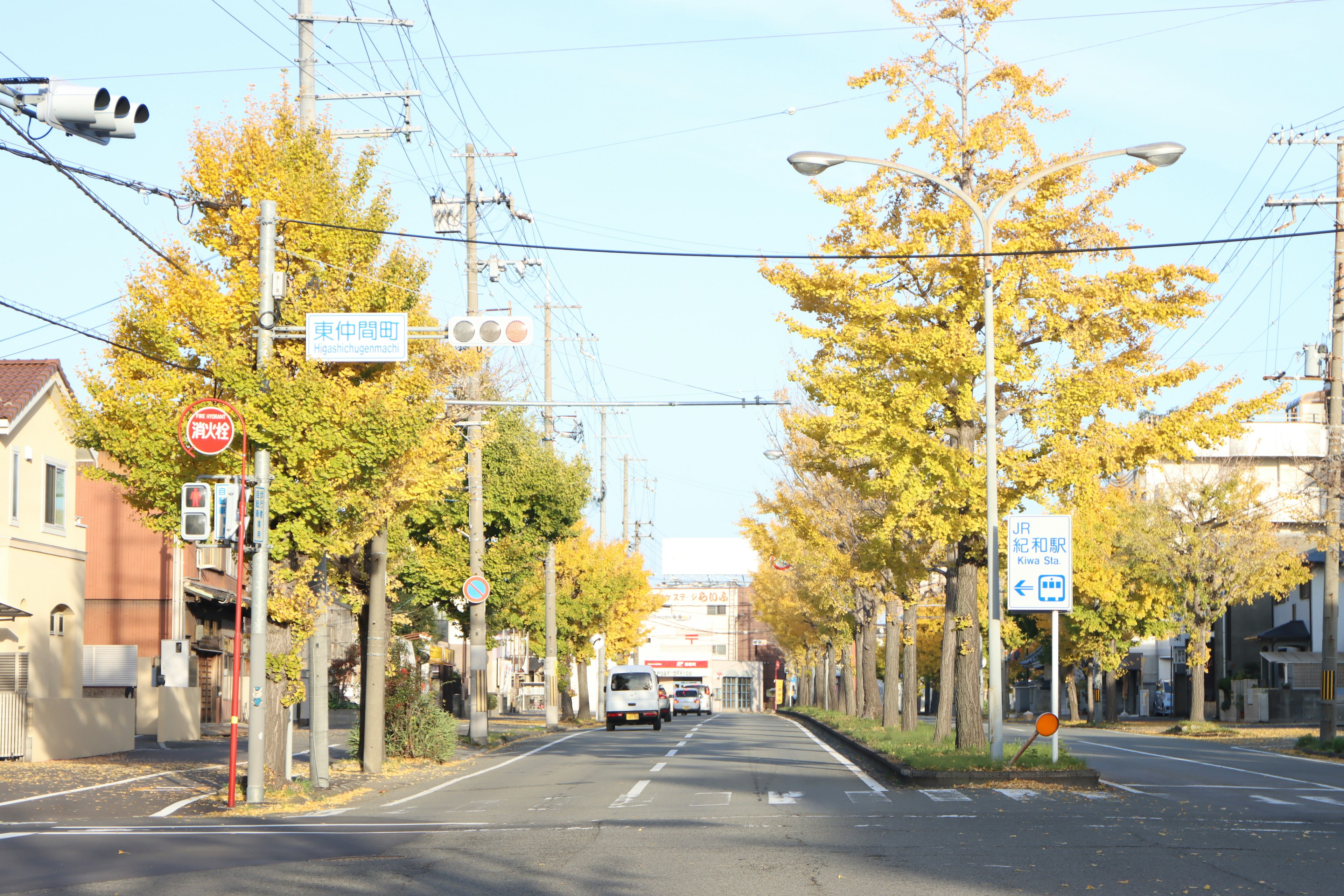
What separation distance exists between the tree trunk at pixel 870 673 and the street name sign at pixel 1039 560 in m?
19.1

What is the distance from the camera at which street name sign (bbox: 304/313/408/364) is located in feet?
58.0

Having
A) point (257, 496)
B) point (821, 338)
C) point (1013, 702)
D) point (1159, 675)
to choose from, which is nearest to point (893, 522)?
point (821, 338)

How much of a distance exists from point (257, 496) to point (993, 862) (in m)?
10.5

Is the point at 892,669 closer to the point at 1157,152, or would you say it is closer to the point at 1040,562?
the point at 1040,562

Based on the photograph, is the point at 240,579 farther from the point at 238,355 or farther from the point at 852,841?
the point at 852,841

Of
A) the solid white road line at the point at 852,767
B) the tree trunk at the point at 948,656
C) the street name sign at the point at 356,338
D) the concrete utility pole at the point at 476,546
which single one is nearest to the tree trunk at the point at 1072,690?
the solid white road line at the point at 852,767

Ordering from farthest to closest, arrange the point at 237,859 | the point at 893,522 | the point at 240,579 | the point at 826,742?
the point at 826,742
the point at 893,522
the point at 240,579
the point at 237,859

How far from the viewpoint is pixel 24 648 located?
2953cm

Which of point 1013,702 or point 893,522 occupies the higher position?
point 893,522

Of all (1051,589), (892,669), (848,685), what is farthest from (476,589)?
(848,685)

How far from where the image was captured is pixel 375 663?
955 inches

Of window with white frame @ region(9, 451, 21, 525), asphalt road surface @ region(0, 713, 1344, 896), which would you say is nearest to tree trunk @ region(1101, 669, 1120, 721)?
asphalt road surface @ region(0, 713, 1344, 896)

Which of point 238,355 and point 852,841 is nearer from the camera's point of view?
point 852,841

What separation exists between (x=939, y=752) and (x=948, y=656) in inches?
292
